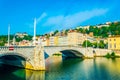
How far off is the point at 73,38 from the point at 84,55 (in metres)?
48.9

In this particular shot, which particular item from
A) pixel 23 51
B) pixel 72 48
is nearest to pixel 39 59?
pixel 23 51

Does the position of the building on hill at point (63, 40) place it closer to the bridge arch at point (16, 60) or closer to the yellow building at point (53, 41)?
the yellow building at point (53, 41)

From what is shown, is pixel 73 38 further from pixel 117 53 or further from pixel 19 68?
pixel 19 68

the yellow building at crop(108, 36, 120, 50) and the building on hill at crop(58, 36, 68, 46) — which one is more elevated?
the building on hill at crop(58, 36, 68, 46)

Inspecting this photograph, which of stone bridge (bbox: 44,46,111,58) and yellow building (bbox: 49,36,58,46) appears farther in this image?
yellow building (bbox: 49,36,58,46)

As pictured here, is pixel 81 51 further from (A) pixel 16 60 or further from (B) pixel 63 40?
(B) pixel 63 40

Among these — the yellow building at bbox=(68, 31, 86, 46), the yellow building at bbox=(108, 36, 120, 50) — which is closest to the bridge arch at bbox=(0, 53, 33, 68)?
the yellow building at bbox=(108, 36, 120, 50)

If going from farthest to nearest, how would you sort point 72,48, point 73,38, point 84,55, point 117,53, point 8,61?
point 73,38 < point 117,53 < point 84,55 < point 72,48 < point 8,61

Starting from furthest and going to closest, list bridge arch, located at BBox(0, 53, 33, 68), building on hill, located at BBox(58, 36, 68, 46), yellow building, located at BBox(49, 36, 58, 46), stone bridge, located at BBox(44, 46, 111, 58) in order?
yellow building, located at BBox(49, 36, 58, 46) → building on hill, located at BBox(58, 36, 68, 46) → stone bridge, located at BBox(44, 46, 111, 58) → bridge arch, located at BBox(0, 53, 33, 68)

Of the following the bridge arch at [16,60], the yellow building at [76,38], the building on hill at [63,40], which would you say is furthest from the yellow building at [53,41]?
the bridge arch at [16,60]

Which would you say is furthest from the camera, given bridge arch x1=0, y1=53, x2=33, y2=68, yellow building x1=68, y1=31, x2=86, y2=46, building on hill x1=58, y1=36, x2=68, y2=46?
building on hill x1=58, y1=36, x2=68, y2=46

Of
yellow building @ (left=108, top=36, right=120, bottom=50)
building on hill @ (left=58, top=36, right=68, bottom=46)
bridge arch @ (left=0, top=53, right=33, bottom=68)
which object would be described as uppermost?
building on hill @ (left=58, top=36, right=68, bottom=46)

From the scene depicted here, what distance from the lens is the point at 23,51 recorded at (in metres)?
41.4

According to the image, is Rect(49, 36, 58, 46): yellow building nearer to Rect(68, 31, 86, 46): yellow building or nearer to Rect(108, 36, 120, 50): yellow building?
Rect(68, 31, 86, 46): yellow building
